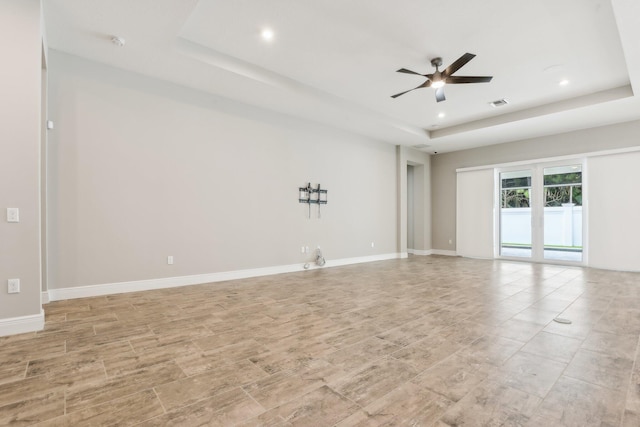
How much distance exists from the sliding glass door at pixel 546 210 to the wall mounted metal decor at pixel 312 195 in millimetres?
5153

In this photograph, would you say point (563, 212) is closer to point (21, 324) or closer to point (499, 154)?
point (499, 154)

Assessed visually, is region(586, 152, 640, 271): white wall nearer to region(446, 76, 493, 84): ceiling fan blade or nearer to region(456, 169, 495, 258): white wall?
region(456, 169, 495, 258): white wall

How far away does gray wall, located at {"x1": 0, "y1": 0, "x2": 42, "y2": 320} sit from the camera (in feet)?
8.89

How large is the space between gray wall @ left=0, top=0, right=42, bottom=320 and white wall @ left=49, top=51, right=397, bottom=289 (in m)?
1.13

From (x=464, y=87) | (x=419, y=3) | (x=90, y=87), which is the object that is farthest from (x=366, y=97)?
(x=90, y=87)

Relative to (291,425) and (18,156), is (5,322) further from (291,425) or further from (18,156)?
(291,425)

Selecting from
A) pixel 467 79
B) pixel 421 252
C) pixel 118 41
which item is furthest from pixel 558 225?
pixel 118 41

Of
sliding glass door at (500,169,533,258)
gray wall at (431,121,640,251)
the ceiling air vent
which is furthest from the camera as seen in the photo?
sliding glass door at (500,169,533,258)

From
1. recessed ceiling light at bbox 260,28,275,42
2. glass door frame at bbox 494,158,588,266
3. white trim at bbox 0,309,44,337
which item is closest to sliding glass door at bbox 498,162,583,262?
glass door frame at bbox 494,158,588,266

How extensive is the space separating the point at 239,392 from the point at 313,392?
1.44 ft

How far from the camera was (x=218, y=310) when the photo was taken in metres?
3.46

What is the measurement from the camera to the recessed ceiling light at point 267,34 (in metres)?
3.62

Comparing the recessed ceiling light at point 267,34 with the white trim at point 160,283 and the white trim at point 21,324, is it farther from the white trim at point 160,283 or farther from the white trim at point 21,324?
the white trim at point 21,324

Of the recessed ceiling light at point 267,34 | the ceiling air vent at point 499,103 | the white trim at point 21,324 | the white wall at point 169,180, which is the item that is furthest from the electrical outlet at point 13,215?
the ceiling air vent at point 499,103
